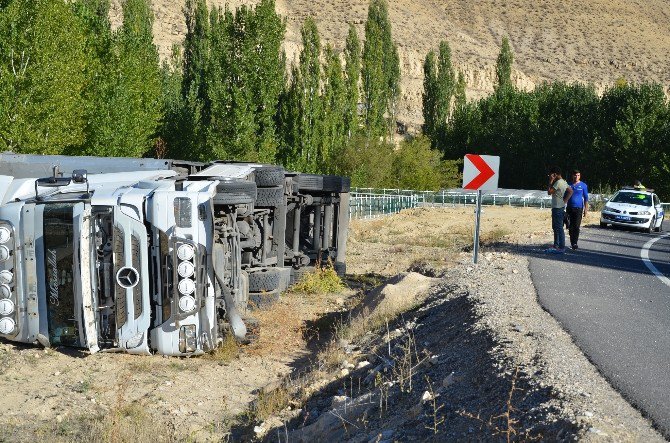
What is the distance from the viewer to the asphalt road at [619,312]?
22.3 ft

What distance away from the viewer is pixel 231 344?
10672 mm

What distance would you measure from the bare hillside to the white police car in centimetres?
8569

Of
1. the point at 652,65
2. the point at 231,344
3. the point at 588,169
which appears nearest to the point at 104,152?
the point at 231,344

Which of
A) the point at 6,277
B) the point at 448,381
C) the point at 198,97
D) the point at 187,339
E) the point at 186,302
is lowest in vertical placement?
the point at 187,339

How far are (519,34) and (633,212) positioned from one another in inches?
4172

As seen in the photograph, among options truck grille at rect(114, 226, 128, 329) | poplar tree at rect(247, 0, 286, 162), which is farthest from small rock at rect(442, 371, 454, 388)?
poplar tree at rect(247, 0, 286, 162)

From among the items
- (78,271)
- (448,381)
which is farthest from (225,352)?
(448,381)

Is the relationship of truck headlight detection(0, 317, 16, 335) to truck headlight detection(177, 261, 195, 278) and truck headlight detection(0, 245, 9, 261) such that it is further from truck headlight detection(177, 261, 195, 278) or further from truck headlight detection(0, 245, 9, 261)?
truck headlight detection(177, 261, 195, 278)

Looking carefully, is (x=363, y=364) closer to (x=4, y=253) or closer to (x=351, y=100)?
(x=4, y=253)

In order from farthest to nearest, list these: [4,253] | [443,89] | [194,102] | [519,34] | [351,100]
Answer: [519,34] → [443,89] → [351,100] → [194,102] → [4,253]

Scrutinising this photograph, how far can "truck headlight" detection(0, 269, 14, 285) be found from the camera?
9.55 meters

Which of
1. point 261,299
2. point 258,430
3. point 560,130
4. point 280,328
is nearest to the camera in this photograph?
point 258,430

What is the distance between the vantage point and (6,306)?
9555 mm

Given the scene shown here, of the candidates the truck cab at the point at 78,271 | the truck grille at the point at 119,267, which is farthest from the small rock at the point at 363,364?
the truck grille at the point at 119,267
